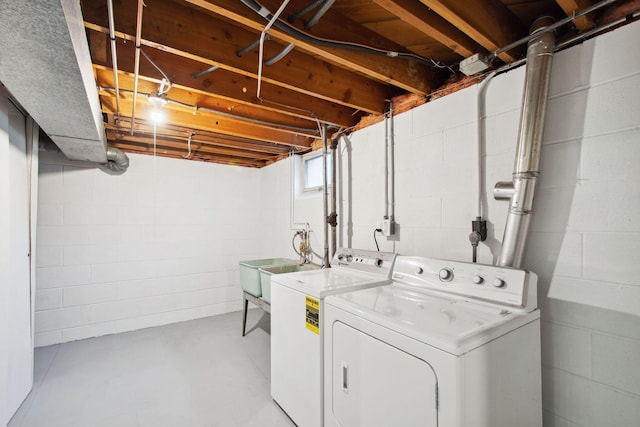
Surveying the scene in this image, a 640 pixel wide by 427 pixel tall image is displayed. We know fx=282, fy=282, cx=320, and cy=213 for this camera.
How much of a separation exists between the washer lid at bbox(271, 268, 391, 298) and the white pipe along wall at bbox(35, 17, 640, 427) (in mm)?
364

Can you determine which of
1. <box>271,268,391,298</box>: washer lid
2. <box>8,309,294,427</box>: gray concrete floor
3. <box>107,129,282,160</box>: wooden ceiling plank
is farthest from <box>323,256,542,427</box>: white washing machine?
<box>107,129,282,160</box>: wooden ceiling plank

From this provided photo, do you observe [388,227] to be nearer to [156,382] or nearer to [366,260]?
[366,260]

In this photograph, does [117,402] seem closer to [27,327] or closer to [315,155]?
[27,327]

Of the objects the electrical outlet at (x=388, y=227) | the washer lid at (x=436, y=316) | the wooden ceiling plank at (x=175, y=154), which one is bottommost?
the washer lid at (x=436, y=316)

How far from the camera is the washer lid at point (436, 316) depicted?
3.40 feet

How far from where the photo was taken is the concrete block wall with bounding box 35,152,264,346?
3.00 m

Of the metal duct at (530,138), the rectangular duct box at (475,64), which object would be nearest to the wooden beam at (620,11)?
the metal duct at (530,138)

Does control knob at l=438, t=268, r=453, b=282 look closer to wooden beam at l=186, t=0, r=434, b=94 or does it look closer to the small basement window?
wooden beam at l=186, t=0, r=434, b=94

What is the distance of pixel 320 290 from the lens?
1.61 m

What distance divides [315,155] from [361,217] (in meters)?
1.14

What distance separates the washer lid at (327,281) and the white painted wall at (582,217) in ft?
1.92

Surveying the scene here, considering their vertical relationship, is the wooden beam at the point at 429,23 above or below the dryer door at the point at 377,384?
above

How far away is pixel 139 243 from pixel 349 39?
332 centimetres

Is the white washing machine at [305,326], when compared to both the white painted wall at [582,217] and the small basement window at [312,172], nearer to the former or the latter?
the white painted wall at [582,217]
